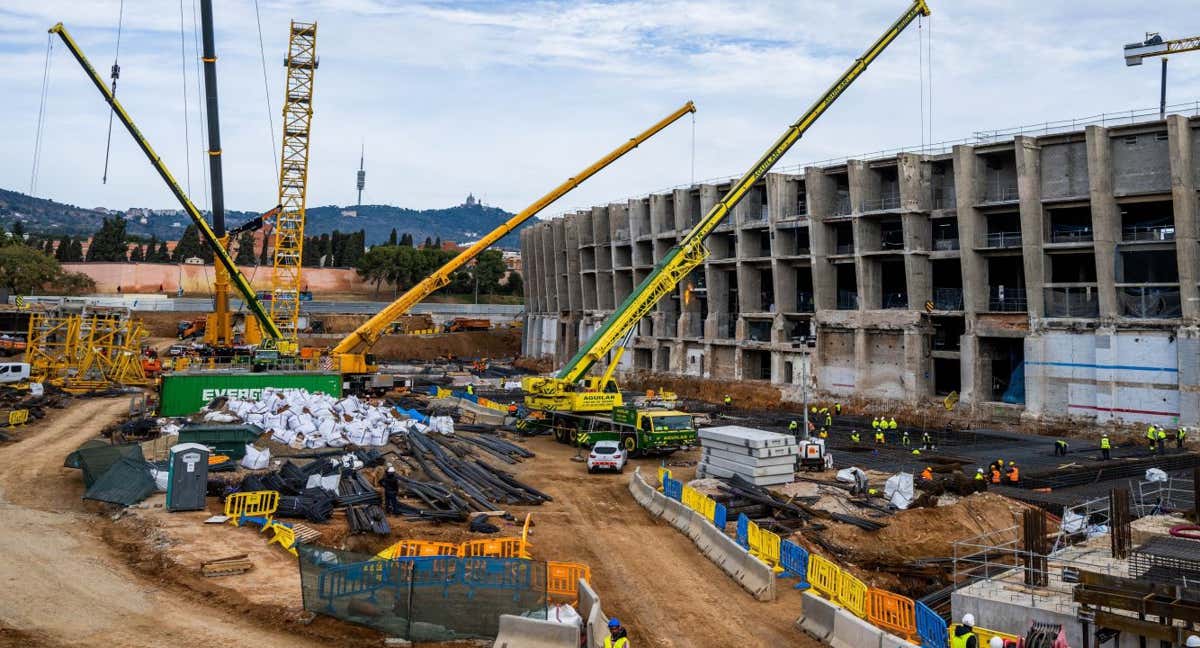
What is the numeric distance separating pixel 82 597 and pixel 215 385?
27369 mm

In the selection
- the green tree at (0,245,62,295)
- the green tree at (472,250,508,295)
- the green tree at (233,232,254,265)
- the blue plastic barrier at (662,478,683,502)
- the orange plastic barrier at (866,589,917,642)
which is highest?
the green tree at (233,232,254,265)

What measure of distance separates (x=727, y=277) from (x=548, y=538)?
44.5 meters

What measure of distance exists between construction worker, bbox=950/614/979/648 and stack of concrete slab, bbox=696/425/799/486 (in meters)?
14.1

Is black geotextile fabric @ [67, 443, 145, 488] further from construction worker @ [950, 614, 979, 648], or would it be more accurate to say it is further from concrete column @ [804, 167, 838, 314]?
concrete column @ [804, 167, 838, 314]

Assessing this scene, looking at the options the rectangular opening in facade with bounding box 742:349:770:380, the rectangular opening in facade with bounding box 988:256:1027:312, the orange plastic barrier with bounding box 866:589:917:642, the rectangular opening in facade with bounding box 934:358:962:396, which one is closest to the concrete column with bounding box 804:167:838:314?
the rectangular opening in facade with bounding box 742:349:770:380

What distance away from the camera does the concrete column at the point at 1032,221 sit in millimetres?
43500

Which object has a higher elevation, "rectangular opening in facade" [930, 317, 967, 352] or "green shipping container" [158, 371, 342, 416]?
"rectangular opening in facade" [930, 317, 967, 352]

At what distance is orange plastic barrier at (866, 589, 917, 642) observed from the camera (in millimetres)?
14171

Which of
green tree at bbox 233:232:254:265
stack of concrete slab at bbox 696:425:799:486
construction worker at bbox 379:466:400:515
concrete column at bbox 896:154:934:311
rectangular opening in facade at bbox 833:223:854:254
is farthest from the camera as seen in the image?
green tree at bbox 233:232:254:265

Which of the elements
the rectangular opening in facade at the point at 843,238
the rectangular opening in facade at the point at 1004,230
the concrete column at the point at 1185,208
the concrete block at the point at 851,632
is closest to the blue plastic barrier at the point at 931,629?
the concrete block at the point at 851,632

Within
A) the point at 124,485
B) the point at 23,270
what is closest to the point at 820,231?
Answer: the point at 124,485

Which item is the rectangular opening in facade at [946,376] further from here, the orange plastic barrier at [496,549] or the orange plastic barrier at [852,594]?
the orange plastic barrier at [496,549]

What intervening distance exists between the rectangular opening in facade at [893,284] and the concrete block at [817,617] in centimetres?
4229

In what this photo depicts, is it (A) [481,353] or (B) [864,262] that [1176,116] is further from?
(A) [481,353]
